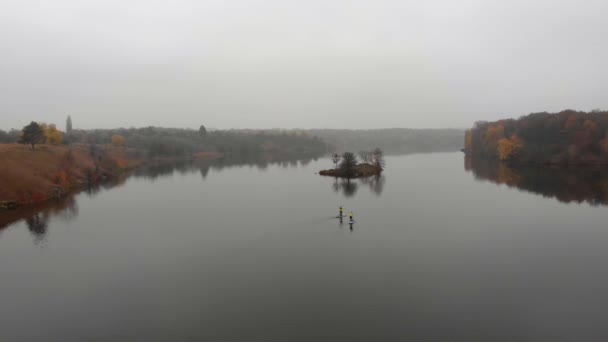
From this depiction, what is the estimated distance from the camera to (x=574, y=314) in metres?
12.0

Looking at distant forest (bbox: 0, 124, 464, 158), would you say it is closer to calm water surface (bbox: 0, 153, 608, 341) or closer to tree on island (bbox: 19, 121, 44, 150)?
tree on island (bbox: 19, 121, 44, 150)

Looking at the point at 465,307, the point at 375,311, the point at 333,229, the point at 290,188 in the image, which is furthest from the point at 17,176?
the point at 465,307

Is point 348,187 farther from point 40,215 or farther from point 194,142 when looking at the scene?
point 194,142

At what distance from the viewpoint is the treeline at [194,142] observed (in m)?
78.7

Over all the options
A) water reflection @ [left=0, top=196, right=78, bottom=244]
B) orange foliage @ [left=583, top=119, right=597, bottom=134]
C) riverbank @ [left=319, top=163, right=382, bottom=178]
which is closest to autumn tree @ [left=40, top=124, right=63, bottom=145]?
water reflection @ [left=0, top=196, right=78, bottom=244]

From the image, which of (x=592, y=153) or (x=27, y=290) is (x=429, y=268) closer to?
(x=27, y=290)

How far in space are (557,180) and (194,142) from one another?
75.6 meters

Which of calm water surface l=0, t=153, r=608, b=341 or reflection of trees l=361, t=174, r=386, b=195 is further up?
reflection of trees l=361, t=174, r=386, b=195

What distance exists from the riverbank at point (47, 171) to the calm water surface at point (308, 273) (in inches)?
261

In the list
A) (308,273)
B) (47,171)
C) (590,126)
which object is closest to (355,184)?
(308,273)

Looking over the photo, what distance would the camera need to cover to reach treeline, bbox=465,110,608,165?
Result: 54338mm

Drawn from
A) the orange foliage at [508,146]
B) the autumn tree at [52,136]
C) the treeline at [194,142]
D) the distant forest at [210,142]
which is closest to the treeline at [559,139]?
the orange foliage at [508,146]

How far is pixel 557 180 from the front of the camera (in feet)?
134

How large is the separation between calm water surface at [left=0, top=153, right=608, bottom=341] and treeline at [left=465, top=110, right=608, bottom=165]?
106ft
